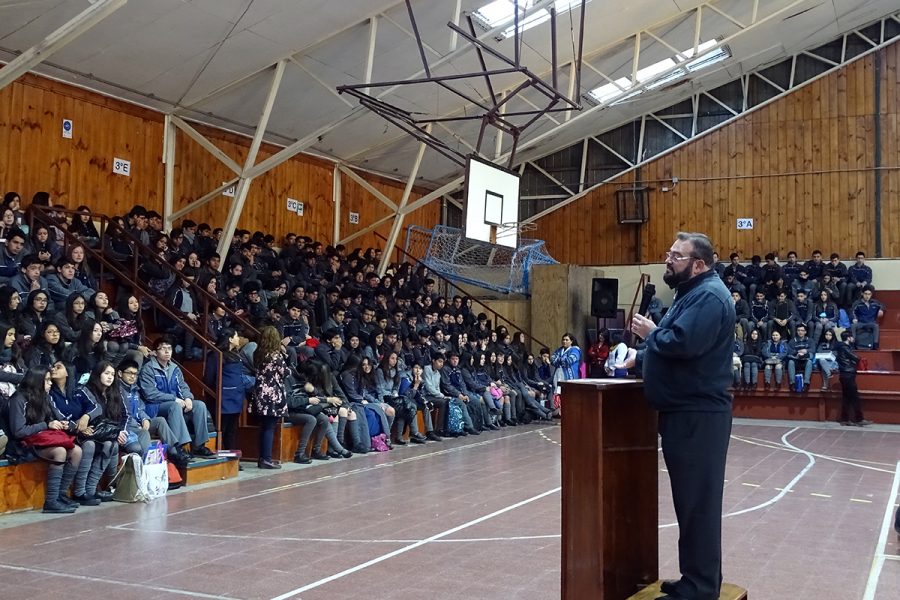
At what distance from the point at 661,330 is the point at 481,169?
1001cm

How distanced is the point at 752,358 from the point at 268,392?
35.1 ft

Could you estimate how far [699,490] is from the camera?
3.56 meters

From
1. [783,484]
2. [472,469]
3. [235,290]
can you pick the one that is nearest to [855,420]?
[783,484]

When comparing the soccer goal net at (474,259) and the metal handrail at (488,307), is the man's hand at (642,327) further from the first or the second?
the soccer goal net at (474,259)

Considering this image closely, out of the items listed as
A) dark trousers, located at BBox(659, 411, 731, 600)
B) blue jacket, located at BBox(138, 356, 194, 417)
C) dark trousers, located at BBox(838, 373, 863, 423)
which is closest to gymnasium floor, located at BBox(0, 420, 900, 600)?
blue jacket, located at BBox(138, 356, 194, 417)

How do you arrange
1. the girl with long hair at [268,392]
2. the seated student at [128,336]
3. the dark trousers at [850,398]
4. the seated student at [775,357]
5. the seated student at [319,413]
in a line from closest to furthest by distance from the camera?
the seated student at [128,336]
the girl with long hair at [268,392]
the seated student at [319,413]
the dark trousers at [850,398]
the seated student at [775,357]

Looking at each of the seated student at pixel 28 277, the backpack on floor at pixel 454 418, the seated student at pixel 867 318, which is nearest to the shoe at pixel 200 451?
the seated student at pixel 28 277

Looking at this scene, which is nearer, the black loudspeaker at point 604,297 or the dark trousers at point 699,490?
the dark trousers at point 699,490

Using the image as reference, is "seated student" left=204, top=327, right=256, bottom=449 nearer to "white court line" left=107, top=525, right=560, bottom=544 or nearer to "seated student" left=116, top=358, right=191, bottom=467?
"seated student" left=116, top=358, right=191, bottom=467

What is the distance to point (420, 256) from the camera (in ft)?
67.7

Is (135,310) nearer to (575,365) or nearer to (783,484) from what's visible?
(783,484)

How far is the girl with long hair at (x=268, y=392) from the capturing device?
31.8 feet

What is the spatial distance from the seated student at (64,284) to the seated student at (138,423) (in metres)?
1.64

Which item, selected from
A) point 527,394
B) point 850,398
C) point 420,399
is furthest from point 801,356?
point 420,399
